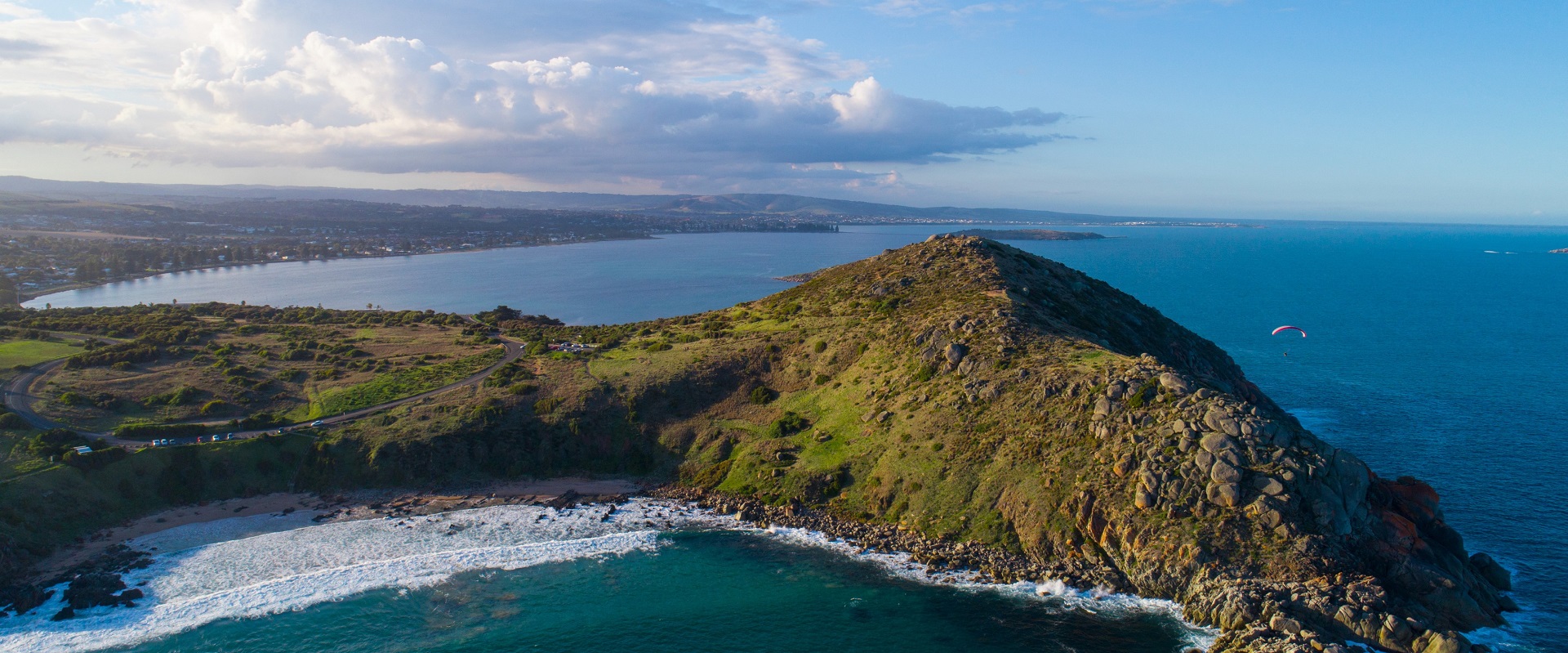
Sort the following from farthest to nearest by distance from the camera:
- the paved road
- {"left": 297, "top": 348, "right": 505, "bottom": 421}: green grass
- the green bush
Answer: {"left": 297, "top": 348, "right": 505, "bottom": 421}: green grass, the green bush, the paved road

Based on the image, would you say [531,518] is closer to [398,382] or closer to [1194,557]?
[398,382]

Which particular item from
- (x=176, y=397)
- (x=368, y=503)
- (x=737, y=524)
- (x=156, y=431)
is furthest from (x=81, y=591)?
(x=737, y=524)

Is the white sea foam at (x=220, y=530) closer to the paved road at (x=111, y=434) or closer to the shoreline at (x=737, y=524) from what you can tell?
the shoreline at (x=737, y=524)

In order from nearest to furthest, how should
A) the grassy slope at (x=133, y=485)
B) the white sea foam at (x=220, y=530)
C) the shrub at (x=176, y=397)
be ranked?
the grassy slope at (x=133, y=485), the white sea foam at (x=220, y=530), the shrub at (x=176, y=397)

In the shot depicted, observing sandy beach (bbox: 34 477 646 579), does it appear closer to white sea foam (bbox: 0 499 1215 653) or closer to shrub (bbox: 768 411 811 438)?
white sea foam (bbox: 0 499 1215 653)

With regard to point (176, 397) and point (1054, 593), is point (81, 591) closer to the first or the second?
point (176, 397)

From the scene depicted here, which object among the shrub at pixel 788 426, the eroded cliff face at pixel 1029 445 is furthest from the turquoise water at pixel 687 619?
Result: the shrub at pixel 788 426

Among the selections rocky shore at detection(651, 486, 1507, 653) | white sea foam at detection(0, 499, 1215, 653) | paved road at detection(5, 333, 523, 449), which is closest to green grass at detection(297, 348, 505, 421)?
paved road at detection(5, 333, 523, 449)
